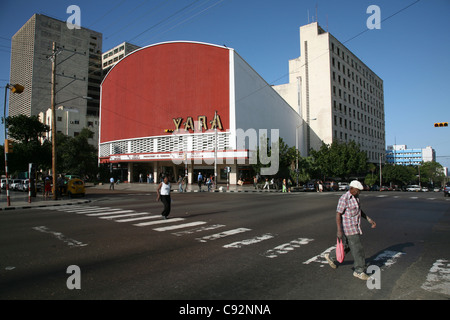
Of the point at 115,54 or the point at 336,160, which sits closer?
the point at 336,160

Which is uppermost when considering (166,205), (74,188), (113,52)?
(113,52)

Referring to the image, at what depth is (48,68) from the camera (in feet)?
326

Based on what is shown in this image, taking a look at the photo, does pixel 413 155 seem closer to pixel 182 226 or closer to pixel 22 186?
pixel 22 186

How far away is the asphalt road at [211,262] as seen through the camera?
3.96 meters

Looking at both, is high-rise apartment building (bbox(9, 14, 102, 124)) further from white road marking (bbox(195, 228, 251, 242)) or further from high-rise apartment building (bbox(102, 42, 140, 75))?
white road marking (bbox(195, 228, 251, 242))

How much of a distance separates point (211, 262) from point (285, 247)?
204 cm

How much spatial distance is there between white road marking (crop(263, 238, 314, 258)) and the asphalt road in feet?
0.07

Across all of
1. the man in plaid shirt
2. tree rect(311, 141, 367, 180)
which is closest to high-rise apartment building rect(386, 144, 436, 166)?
tree rect(311, 141, 367, 180)

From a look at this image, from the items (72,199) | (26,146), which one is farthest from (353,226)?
(26,146)

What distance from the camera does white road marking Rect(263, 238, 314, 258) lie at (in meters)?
5.86

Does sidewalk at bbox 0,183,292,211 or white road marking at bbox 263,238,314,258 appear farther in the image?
sidewalk at bbox 0,183,292,211

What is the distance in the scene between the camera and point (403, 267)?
16.7 ft

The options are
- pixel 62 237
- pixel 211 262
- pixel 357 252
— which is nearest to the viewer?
pixel 357 252
